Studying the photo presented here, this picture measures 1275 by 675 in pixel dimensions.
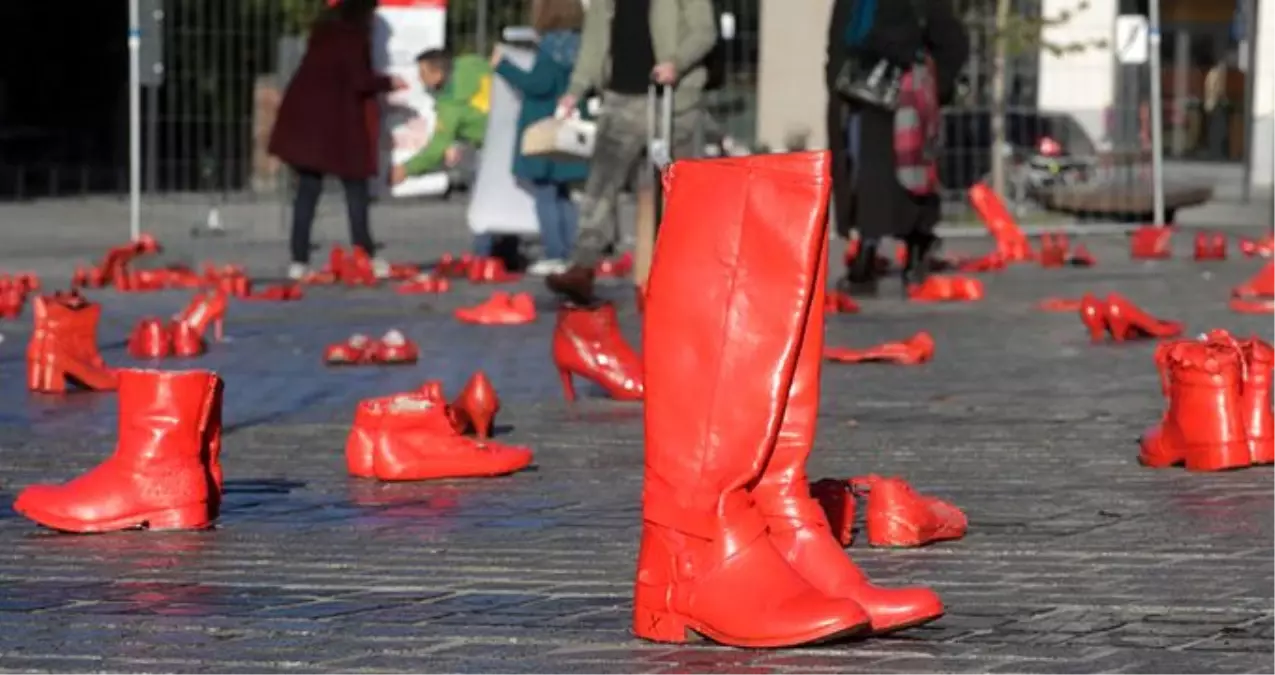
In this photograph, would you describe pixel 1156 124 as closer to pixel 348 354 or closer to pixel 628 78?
pixel 628 78

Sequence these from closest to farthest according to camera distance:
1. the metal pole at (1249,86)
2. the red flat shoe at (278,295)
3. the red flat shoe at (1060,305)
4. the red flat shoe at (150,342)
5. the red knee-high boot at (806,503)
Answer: the red knee-high boot at (806,503)
the red flat shoe at (150,342)
the red flat shoe at (1060,305)
the red flat shoe at (278,295)
the metal pole at (1249,86)

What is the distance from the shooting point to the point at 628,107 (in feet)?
58.4

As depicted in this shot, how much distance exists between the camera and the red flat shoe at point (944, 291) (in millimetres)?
17734

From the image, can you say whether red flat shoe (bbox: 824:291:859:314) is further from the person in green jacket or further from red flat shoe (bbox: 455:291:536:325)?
the person in green jacket

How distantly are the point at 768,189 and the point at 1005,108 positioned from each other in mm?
20338

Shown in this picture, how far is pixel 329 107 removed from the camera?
68.6 feet

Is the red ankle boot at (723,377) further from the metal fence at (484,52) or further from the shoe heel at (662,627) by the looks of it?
the metal fence at (484,52)

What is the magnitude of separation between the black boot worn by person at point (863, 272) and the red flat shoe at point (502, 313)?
2.49 meters

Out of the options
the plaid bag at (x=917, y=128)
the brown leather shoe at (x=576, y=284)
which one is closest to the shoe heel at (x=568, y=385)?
the brown leather shoe at (x=576, y=284)

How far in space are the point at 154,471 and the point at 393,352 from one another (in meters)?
5.71

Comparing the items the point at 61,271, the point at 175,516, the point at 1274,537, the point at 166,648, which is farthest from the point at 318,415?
the point at 61,271

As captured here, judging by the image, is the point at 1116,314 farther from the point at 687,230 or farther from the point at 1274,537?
the point at 687,230

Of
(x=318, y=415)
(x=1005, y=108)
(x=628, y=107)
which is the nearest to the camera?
(x=318, y=415)

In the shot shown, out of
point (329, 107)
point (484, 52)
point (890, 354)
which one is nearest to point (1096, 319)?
point (890, 354)
